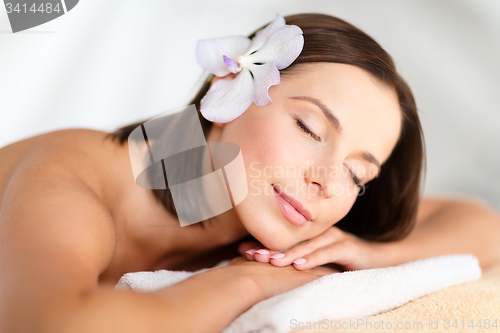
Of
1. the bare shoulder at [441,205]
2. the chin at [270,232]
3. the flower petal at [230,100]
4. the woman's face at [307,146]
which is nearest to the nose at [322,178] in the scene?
the woman's face at [307,146]

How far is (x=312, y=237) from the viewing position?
3.42 ft

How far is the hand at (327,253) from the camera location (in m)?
0.94

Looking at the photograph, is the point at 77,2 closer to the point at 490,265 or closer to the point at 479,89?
the point at 490,265

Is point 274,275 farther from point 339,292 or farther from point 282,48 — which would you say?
point 282,48

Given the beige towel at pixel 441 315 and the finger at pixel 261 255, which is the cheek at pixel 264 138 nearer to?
the finger at pixel 261 255

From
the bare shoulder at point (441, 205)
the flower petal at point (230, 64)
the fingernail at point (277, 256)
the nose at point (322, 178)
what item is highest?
the flower petal at point (230, 64)

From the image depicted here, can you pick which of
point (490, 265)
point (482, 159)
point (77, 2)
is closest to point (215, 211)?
point (490, 265)

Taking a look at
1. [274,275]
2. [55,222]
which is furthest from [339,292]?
[55,222]

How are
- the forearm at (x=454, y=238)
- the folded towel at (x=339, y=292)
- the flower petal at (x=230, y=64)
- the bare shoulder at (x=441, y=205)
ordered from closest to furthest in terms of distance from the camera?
the folded towel at (x=339, y=292) → the flower petal at (x=230, y=64) → the forearm at (x=454, y=238) → the bare shoulder at (x=441, y=205)

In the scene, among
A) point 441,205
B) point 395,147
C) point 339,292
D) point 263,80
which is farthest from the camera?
point 441,205

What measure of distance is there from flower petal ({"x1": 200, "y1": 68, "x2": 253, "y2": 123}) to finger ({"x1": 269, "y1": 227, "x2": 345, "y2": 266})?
359 mm

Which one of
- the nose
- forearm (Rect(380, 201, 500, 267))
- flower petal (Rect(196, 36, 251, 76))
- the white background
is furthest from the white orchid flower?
the white background

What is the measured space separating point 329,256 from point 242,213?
262 mm

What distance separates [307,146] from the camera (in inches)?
35.7
